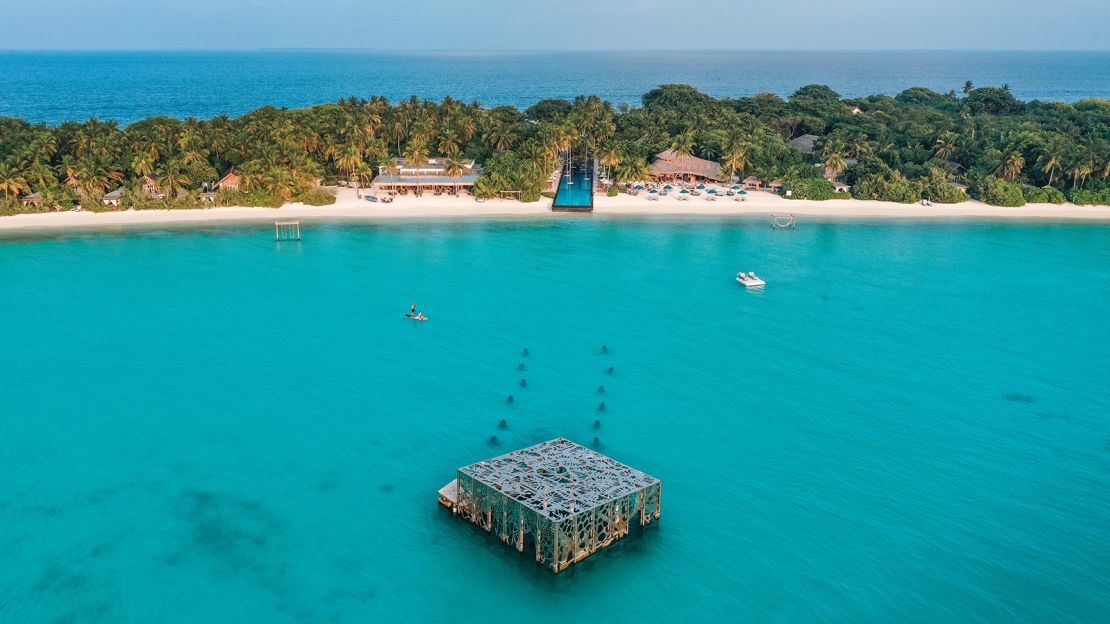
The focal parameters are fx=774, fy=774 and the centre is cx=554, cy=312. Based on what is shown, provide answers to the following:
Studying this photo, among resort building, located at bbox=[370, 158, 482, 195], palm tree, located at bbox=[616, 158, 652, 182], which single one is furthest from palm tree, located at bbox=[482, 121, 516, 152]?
palm tree, located at bbox=[616, 158, 652, 182]

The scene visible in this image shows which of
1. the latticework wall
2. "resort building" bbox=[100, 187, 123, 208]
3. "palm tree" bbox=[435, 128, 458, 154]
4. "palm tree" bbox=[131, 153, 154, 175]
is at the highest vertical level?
"palm tree" bbox=[435, 128, 458, 154]

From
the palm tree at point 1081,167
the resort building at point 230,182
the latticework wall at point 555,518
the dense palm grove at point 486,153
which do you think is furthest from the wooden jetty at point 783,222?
the resort building at point 230,182

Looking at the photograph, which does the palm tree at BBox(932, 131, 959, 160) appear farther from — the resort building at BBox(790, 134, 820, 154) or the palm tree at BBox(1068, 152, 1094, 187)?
the resort building at BBox(790, 134, 820, 154)

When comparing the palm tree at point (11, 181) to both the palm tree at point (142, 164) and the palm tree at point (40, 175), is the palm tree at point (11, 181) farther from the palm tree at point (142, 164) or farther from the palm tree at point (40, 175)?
the palm tree at point (142, 164)

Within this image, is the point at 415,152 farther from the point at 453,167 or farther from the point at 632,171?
the point at 632,171

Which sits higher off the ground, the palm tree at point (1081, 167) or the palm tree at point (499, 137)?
the palm tree at point (499, 137)
